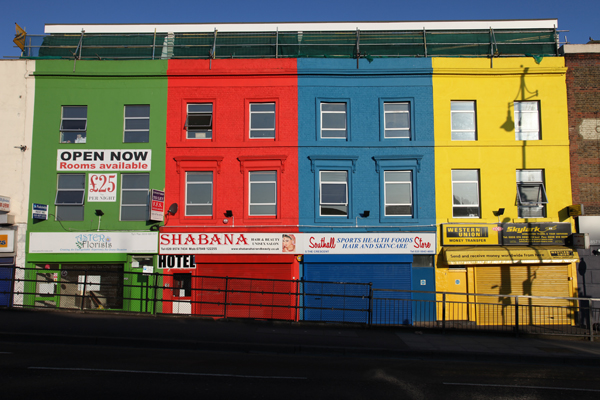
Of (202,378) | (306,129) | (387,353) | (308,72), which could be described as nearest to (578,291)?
(387,353)

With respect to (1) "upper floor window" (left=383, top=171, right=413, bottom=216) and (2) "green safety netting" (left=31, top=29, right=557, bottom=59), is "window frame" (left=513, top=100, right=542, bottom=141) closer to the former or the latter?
(2) "green safety netting" (left=31, top=29, right=557, bottom=59)

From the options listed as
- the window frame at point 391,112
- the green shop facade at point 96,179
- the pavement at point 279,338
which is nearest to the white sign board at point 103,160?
the green shop facade at point 96,179

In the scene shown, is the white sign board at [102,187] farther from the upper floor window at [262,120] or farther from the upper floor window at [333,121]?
the upper floor window at [333,121]

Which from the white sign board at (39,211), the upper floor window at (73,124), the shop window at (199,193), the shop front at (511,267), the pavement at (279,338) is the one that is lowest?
the pavement at (279,338)

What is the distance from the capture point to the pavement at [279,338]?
11.4 metres

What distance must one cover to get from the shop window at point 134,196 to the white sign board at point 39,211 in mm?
3023

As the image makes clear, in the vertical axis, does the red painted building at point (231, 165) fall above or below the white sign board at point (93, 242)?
above

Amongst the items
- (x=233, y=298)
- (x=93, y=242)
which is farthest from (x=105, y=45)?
(x=233, y=298)

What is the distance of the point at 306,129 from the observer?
19.4 metres

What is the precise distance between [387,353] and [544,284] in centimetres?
1039

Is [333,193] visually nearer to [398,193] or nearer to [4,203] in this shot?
[398,193]

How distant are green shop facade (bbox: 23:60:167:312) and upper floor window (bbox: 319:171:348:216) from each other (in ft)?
22.3

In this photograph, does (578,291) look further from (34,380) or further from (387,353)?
(34,380)

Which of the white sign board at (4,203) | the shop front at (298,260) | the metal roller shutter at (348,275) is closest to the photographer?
the white sign board at (4,203)
